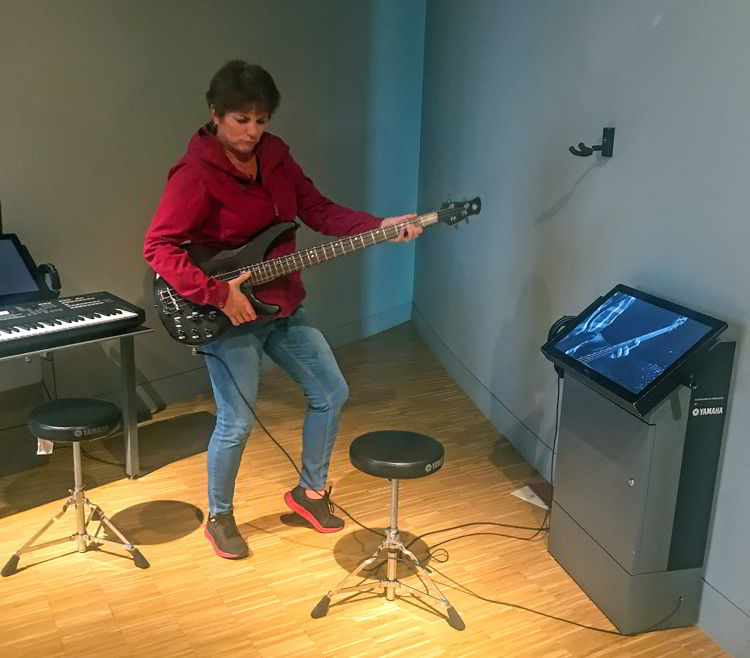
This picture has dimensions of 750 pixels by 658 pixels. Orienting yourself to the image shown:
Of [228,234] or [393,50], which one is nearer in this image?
[228,234]

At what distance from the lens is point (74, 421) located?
283 centimetres

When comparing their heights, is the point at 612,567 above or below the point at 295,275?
below

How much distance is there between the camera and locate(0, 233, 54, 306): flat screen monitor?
3432 mm

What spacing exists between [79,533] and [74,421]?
44 cm

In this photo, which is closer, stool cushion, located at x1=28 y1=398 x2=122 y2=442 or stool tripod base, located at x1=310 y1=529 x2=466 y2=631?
stool tripod base, located at x1=310 y1=529 x2=466 y2=631

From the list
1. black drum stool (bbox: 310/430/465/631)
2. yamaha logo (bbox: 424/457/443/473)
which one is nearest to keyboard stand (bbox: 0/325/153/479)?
black drum stool (bbox: 310/430/465/631)

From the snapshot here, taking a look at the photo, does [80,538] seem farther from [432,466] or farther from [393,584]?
[432,466]

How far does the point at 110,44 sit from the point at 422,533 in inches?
102

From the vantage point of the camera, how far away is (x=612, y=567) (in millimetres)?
2625

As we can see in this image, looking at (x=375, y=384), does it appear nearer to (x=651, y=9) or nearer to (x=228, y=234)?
(x=228, y=234)

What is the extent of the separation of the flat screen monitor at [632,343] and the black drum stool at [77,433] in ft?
4.93

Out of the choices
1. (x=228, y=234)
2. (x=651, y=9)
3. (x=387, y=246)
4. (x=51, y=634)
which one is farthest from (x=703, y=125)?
(x=387, y=246)

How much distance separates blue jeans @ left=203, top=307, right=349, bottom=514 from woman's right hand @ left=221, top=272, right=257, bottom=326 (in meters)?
0.07

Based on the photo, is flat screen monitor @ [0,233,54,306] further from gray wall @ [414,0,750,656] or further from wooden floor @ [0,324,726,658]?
gray wall @ [414,0,750,656]
